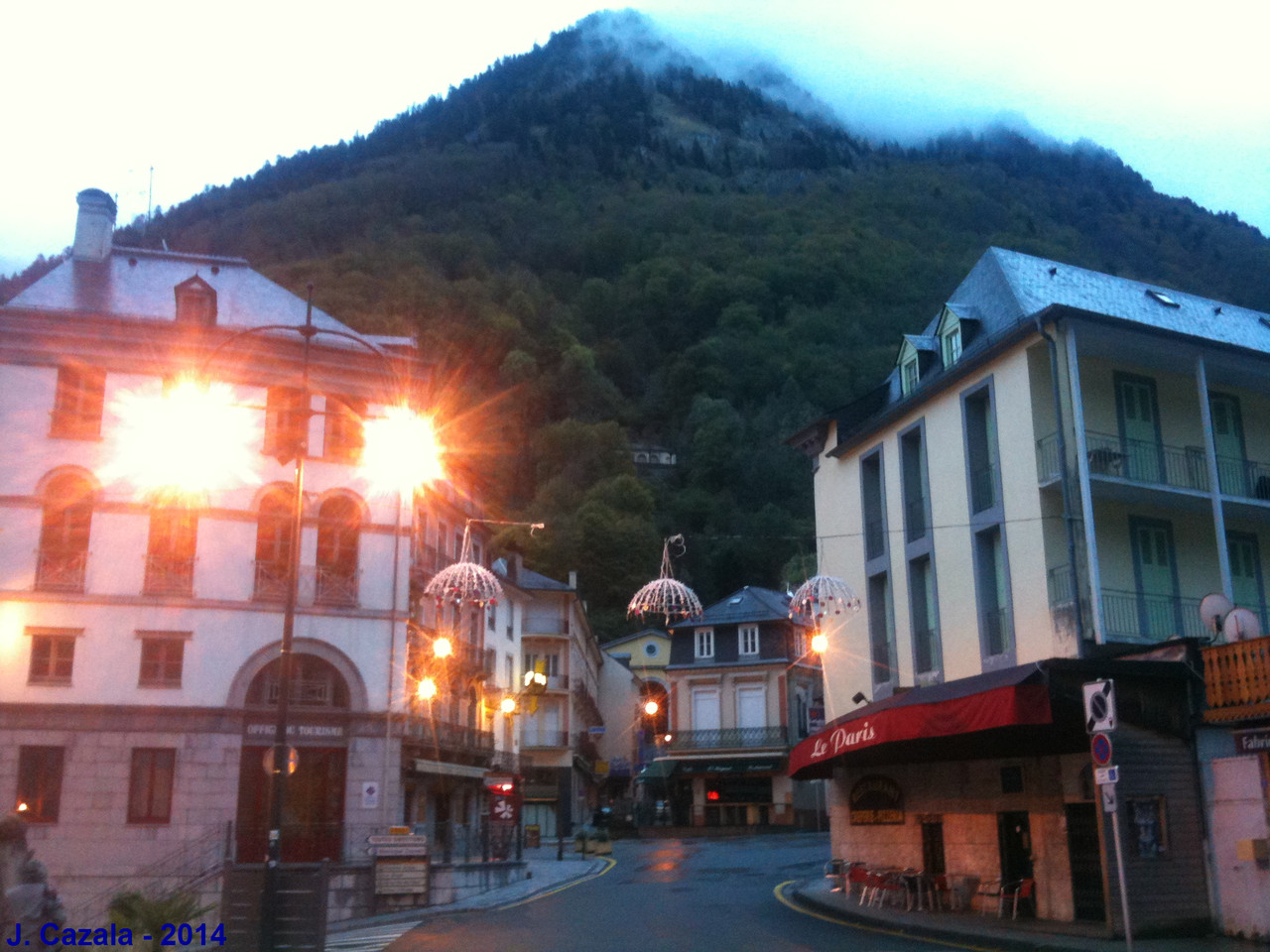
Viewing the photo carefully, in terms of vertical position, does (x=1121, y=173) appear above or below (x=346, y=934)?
above

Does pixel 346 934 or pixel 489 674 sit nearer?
pixel 346 934

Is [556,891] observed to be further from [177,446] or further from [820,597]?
[177,446]

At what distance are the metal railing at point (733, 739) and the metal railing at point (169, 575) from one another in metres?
32.4

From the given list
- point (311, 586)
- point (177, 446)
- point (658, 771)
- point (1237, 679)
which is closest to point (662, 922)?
point (1237, 679)

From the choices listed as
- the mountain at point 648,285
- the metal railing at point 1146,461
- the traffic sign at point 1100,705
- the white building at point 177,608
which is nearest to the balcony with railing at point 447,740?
the white building at point 177,608

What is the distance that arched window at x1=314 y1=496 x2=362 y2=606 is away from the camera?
103 feet

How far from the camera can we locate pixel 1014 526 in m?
22.4

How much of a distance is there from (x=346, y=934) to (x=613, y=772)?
160 ft

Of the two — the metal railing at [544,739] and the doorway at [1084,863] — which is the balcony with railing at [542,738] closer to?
the metal railing at [544,739]

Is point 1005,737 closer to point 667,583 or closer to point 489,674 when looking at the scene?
point 667,583

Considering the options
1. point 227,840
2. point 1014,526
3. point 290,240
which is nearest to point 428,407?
point 227,840

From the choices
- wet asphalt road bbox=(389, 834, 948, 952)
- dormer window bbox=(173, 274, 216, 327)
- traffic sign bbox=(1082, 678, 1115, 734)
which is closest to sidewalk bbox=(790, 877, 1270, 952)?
wet asphalt road bbox=(389, 834, 948, 952)

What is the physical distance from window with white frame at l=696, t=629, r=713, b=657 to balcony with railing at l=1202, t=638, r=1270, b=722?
41589mm

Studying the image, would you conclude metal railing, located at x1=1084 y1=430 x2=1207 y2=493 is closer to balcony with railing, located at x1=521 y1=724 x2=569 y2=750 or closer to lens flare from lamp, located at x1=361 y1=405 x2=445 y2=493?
lens flare from lamp, located at x1=361 y1=405 x2=445 y2=493
